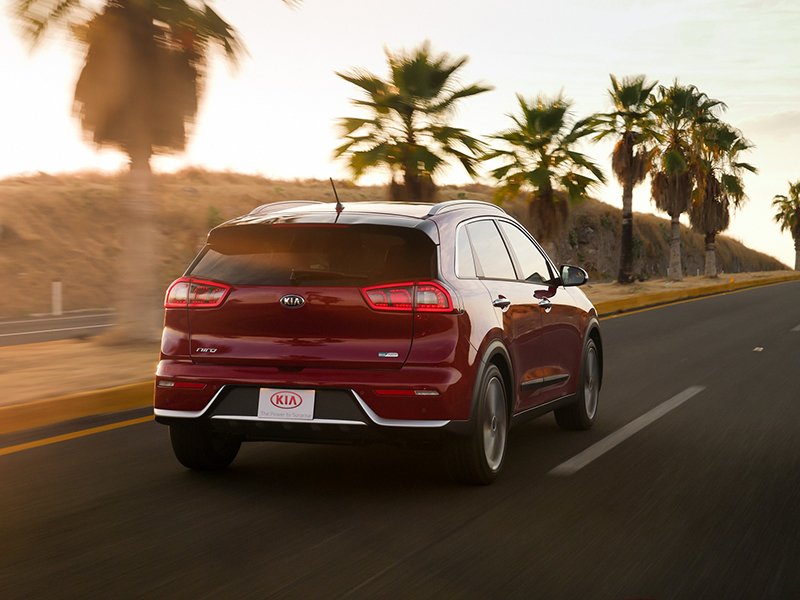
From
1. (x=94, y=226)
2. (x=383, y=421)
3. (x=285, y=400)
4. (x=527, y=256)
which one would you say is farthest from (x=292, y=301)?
(x=94, y=226)

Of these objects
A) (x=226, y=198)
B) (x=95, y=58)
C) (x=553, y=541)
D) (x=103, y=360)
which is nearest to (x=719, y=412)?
Result: (x=553, y=541)

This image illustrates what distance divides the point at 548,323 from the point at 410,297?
200 centimetres

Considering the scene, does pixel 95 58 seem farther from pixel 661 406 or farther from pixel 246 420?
pixel 246 420

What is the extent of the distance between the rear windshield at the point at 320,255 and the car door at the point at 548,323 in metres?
1.48

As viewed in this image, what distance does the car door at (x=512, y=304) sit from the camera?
257 inches

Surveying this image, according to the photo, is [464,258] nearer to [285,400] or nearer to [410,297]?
[410,297]

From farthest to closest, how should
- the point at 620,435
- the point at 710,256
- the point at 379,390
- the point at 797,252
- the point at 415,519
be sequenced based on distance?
1. the point at 797,252
2. the point at 710,256
3. the point at 620,435
4. the point at 379,390
5. the point at 415,519

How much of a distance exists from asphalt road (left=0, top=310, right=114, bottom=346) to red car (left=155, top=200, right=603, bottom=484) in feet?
41.6

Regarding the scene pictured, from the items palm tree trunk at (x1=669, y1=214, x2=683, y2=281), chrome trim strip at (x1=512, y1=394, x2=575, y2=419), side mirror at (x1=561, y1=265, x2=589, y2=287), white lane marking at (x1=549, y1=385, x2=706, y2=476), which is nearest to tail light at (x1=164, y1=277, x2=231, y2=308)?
chrome trim strip at (x1=512, y1=394, x2=575, y2=419)

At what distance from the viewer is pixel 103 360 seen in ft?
41.1

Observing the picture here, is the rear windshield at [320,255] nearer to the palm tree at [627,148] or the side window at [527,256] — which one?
the side window at [527,256]

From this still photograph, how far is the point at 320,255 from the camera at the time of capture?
5883mm

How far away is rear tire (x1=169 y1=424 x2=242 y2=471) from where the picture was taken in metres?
6.45

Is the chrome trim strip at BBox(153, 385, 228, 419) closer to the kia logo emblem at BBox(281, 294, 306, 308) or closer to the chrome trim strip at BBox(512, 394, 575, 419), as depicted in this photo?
the kia logo emblem at BBox(281, 294, 306, 308)
